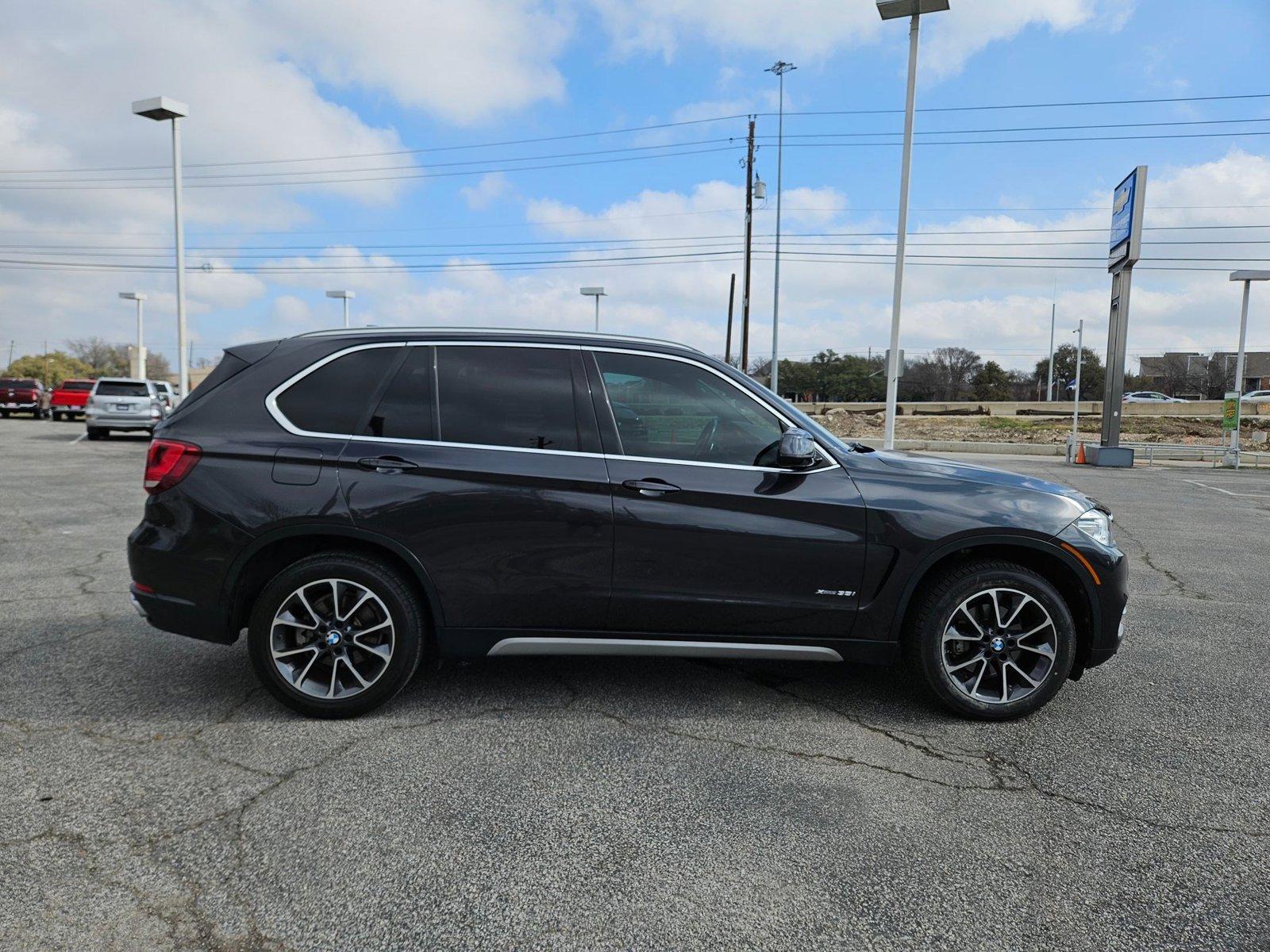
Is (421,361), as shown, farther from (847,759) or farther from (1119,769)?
(1119,769)

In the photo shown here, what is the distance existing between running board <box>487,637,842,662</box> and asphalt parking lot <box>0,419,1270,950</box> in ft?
1.01

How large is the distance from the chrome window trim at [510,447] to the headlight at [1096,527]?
1.18 meters

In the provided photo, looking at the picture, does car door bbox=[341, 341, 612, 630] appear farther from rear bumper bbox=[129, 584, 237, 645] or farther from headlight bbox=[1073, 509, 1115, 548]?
headlight bbox=[1073, 509, 1115, 548]

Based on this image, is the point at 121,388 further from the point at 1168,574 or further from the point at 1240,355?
the point at 1240,355

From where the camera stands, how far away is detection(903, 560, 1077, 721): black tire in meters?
3.96

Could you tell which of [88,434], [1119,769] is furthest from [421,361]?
[88,434]

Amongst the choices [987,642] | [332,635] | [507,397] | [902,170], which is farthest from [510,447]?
[902,170]

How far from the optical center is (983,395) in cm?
9469

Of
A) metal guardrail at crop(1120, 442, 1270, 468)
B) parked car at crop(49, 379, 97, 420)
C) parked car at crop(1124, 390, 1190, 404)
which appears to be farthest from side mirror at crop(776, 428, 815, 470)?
parked car at crop(1124, 390, 1190, 404)

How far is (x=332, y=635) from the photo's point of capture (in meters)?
3.85

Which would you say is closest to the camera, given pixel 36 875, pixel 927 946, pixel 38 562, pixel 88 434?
pixel 927 946

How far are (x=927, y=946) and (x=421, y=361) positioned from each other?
3068mm

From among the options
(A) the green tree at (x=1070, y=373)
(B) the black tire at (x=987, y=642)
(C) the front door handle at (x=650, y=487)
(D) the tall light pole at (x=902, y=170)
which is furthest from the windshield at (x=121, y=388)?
(A) the green tree at (x=1070, y=373)

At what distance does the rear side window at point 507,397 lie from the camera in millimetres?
3963
